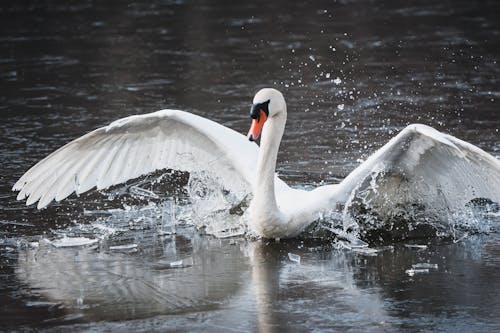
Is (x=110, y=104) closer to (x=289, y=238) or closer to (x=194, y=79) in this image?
(x=194, y=79)

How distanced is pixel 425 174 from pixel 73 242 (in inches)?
113

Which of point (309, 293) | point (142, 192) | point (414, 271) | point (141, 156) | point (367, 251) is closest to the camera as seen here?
point (309, 293)

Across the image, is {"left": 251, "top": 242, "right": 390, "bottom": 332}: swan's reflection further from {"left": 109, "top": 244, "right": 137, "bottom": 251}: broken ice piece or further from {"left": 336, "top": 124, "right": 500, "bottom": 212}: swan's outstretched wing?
{"left": 109, "top": 244, "right": 137, "bottom": 251}: broken ice piece

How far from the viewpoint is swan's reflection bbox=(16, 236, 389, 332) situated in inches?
291

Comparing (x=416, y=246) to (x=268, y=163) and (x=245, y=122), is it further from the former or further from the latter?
(x=245, y=122)

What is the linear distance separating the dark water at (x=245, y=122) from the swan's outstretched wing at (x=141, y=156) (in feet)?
1.19

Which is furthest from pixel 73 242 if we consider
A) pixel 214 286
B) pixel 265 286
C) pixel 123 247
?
pixel 265 286

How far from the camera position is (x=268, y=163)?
9.20 meters

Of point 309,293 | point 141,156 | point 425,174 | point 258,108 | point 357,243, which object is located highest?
point 258,108

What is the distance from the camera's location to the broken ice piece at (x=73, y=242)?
927cm

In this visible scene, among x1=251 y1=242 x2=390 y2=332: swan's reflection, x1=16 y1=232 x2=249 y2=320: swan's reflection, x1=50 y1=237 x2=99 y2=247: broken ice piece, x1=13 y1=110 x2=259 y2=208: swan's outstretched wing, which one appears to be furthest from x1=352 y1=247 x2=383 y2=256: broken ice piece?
x1=50 y1=237 x2=99 y2=247: broken ice piece

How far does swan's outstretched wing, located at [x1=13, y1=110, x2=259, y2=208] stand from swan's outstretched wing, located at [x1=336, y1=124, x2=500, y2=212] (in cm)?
112

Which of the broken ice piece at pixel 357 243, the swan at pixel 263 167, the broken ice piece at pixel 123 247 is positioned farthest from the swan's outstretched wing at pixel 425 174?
the broken ice piece at pixel 123 247

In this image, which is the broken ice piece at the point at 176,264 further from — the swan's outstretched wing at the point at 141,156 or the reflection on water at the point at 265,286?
the swan's outstretched wing at the point at 141,156
